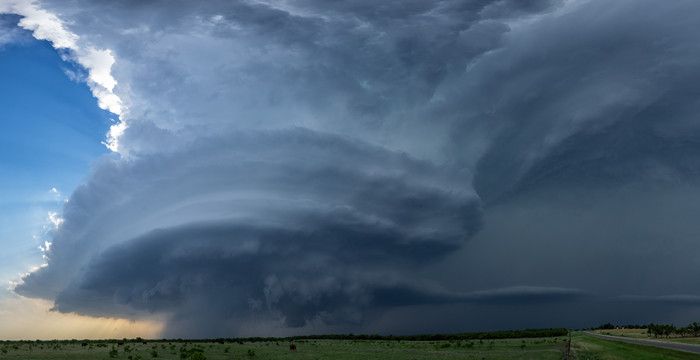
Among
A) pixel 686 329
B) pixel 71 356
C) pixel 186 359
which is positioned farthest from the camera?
pixel 686 329

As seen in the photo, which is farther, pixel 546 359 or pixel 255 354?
pixel 255 354

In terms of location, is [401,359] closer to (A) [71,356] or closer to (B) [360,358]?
(B) [360,358]

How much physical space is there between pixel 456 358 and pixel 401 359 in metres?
8.31

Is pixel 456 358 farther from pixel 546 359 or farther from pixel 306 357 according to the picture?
pixel 306 357

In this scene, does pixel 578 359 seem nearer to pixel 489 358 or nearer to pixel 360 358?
pixel 489 358

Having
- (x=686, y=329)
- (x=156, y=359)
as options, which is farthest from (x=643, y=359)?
(x=686, y=329)

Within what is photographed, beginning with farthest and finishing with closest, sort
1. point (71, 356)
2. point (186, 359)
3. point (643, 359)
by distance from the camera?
point (71, 356) → point (186, 359) → point (643, 359)

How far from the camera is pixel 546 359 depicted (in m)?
85.3

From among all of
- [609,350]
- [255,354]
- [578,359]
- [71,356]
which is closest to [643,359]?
[578,359]

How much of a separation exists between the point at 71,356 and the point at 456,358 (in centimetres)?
6182

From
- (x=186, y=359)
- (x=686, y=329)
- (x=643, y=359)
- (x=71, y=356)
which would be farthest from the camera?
(x=686, y=329)

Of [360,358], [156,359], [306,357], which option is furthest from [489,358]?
[156,359]

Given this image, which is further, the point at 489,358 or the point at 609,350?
the point at 609,350

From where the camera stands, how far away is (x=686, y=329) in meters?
172
